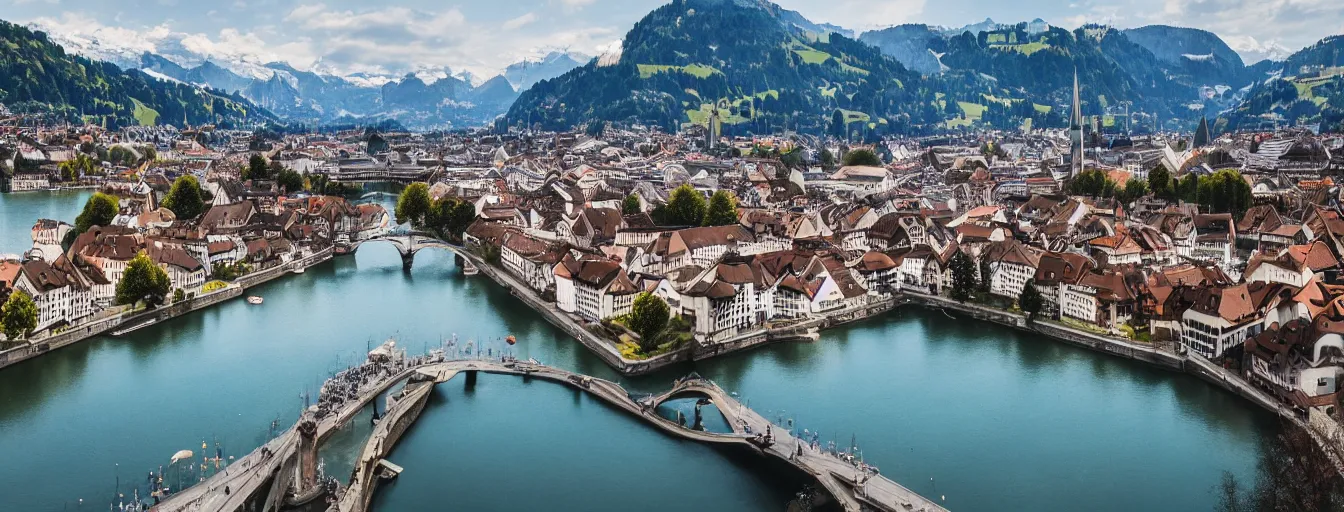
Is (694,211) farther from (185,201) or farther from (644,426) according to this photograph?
(644,426)

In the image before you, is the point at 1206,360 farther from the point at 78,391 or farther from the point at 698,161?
the point at 698,161

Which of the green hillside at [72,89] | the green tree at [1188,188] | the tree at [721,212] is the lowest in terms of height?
the tree at [721,212]

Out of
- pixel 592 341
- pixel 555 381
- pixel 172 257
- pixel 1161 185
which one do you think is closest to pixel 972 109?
pixel 1161 185

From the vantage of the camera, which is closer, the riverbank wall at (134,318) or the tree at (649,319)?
the riverbank wall at (134,318)

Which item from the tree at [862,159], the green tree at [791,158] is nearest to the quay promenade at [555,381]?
the tree at [862,159]

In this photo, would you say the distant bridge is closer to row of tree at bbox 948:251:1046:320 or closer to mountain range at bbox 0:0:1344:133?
mountain range at bbox 0:0:1344:133

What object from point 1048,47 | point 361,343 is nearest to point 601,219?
point 361,343

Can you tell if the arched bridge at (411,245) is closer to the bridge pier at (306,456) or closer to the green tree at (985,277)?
the green tree at (985,277)
